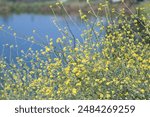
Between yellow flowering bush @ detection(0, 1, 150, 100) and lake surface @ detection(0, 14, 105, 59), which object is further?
lake surface @ detection(0, 14, 105, 59)

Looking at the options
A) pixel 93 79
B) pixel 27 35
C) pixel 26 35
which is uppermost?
pixel 93 79

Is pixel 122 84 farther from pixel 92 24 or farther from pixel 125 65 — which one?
pixel 92 24

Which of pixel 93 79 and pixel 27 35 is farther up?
pixel 93 79

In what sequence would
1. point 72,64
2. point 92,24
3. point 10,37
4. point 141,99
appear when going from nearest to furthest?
1. point 141,99
2. point 72,64
3. point 92,24
4. point 10,37

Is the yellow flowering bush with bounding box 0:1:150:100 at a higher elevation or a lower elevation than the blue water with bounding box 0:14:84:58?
higher

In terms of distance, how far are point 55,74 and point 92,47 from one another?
0.64 m

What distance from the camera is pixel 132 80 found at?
475 cm

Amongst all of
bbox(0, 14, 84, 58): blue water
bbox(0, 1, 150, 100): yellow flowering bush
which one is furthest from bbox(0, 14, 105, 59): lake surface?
bbox(0, 1, 150, 100): yellow flowering bush

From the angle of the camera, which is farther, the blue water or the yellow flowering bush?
the blue water

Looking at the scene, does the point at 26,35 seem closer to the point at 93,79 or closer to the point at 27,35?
the point at 27,35

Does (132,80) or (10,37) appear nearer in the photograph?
(132,80)

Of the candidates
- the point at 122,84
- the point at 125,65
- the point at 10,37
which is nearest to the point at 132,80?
the point at 122,84

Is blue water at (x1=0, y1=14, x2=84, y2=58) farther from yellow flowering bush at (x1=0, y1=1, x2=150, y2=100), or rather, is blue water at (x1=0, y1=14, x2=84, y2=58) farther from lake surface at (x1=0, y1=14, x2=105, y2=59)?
yellow flowering bush at (x1=0, y1=1, x2=150, y2=100)

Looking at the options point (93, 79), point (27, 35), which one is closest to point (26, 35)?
point (27, 35)
